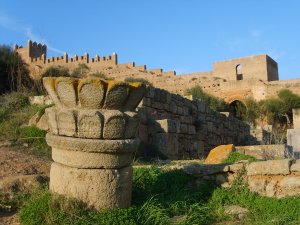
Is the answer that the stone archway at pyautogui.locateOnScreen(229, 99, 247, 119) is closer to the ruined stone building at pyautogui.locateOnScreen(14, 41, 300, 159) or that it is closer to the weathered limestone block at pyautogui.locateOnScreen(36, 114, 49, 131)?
the ruined stone building at pyautogui.locateOnScreen(14, 41, 300, 159)

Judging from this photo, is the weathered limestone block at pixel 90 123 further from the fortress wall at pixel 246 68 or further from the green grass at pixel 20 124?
the fortress wall at pixel 246 68

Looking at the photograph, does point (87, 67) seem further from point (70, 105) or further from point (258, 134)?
point (70, 105)

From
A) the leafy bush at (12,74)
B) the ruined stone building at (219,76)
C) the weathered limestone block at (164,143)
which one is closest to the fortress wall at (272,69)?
the ruined stone building at (219,76)

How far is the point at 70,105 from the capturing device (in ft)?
12.9

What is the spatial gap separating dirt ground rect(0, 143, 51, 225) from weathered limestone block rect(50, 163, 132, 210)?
1.37 metres

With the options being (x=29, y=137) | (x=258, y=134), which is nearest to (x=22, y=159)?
(x=29, y=137)

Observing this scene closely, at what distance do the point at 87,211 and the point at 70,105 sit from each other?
1093mm

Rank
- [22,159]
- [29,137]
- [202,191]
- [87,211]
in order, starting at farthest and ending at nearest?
1. [29,137]
2. [22,159]
3. [202,191]
4. [87,211]

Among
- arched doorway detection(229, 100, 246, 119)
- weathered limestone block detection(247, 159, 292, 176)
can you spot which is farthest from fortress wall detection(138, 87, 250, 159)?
arched doorway detection(229, 100, 246, 119)

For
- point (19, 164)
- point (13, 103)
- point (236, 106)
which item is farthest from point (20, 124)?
point (236, 106)

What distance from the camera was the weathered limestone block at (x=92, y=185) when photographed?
3.78 metres

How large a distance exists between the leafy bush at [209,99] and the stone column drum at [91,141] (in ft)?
98.7

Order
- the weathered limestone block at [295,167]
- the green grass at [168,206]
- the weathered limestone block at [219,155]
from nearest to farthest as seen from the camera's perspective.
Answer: the green grass at [168,206], the weathered limestone block at [295,167], the weathered limestone block at [219,155]

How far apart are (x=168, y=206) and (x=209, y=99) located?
30855 millimetres
